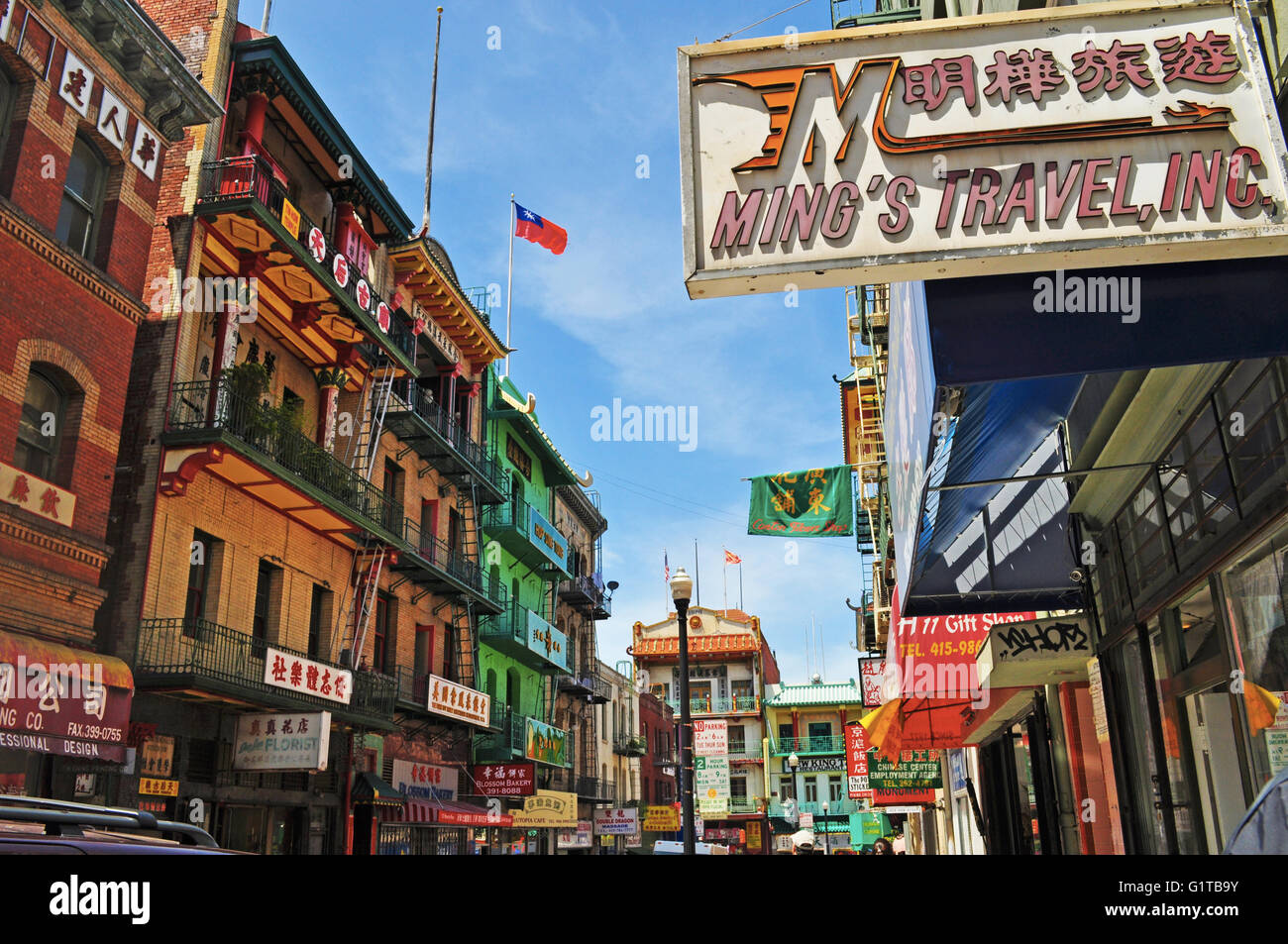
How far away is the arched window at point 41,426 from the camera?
14688 millimetres

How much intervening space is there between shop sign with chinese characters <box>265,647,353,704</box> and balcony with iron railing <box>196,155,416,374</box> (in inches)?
324

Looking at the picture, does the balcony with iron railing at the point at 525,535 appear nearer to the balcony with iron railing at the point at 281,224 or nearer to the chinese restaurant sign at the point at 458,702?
the chinese restaurant sign at the point at 458,702

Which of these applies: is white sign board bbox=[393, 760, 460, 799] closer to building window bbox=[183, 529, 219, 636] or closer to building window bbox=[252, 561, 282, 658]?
building window bbox=[252, 561, 282, 658]

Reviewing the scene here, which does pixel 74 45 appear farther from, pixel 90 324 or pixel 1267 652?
pixel 1267 652

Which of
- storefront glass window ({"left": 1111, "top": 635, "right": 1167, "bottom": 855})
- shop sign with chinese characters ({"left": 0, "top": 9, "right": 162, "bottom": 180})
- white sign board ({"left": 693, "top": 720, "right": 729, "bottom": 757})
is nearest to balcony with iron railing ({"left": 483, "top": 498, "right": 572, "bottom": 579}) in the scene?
white sign board ({"left": 693, "top": 720, "right": 729, "bottom": 757})

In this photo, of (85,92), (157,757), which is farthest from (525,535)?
(85,92)

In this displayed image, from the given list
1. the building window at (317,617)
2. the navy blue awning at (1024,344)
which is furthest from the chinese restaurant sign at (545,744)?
the navy blue awning at (1024,344)

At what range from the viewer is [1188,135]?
4520mm

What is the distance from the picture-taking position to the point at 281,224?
19.9 m

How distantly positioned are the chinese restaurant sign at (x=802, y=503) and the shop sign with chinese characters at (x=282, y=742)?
11.0m

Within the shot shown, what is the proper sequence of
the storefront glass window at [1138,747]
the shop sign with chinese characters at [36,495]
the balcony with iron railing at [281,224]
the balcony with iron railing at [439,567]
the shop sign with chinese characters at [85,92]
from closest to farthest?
the storefront glass window at [1138,747] → the shop sign with chinese characters at [36,495] → the shop sign with chinese characters at [85,92] → the balcony with iron railing at [281,224] → the balcony with iron railing at [439,567]

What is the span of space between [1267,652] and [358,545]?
21.9 meters

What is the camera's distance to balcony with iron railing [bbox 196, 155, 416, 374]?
19.0m

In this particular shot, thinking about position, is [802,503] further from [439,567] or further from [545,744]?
[545,744]
